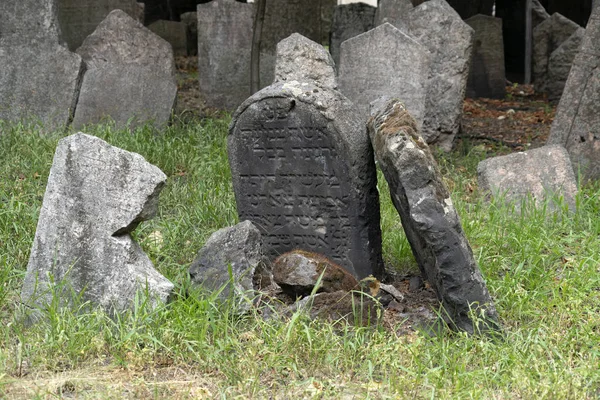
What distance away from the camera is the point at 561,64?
39.2 feet

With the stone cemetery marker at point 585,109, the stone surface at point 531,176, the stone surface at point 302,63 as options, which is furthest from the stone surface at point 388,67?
the stone surface at point 531,176

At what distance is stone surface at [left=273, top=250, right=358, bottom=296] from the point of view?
4430 mm

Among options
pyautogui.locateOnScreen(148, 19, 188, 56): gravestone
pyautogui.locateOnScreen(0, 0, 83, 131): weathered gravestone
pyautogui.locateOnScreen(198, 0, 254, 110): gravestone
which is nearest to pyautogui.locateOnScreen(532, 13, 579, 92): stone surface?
pyautogui.locateOnScreen(198, 0, 254, 110): gravestone

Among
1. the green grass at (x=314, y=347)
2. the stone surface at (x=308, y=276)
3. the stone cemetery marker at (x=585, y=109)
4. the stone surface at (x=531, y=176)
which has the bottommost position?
the green grass at (x=314, y=347)

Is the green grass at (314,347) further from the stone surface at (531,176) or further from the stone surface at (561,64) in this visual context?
the stone surface at (561,64)

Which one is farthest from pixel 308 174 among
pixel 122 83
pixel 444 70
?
pixel 444 70

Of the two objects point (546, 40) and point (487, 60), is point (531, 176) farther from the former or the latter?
point (546, 40)

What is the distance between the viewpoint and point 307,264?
179 inches

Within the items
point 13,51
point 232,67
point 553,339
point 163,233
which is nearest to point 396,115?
point 553,339

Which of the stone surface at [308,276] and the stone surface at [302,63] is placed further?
the stone surface at [302,63]

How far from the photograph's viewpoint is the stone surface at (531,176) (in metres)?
6.14

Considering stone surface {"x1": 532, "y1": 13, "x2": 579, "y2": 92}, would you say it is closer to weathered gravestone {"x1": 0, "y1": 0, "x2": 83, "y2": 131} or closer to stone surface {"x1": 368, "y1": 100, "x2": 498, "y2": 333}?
weathered gravestone {"x1": 0, "y1": 0, "x2": 83, "y2": 131}

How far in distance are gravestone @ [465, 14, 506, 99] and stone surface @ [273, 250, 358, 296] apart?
29.2ft

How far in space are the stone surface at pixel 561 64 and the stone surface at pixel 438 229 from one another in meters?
8.12
